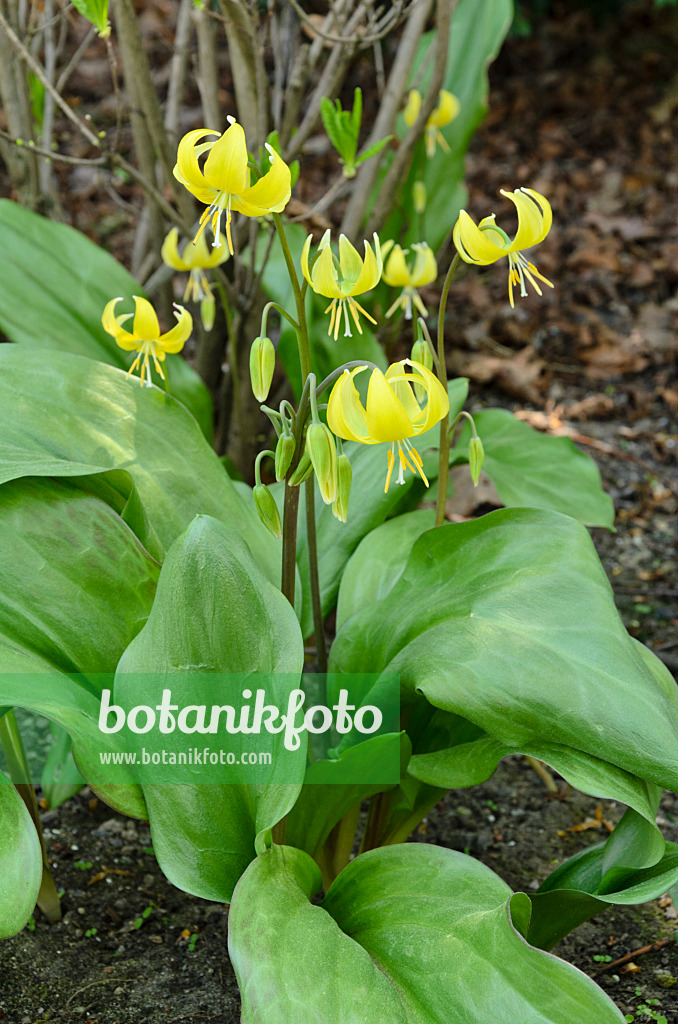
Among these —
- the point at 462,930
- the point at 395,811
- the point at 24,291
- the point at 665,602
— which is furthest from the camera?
Answer: the point at 665,602

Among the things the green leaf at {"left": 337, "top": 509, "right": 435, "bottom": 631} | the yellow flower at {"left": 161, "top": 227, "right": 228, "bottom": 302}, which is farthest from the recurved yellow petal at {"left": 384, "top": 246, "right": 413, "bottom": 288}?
the green leaf at {"left": 337, "top": 509, "right": 435, "bottom": 631}

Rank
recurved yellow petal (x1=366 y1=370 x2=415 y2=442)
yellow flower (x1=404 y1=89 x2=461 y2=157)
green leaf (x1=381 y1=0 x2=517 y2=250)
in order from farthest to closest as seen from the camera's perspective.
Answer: green leaf (x1=381 y1=0 x2=517 y2=250), yellow flower (x1=404 y1=89 x2=461 y2=157), recurved yellow petal (x1=366 y1=370 x2=415 y2=442)

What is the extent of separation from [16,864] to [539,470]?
1468 mm

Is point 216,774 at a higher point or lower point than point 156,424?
lower

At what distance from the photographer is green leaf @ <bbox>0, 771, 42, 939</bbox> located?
1111 mm

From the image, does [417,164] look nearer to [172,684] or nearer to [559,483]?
[559,483]

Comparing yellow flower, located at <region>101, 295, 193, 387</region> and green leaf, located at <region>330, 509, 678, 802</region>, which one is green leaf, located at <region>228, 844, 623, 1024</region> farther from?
yellow flower, located at <region>101, 295, 193, 387</region>

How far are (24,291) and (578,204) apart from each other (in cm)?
300

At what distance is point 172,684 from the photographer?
126 cm

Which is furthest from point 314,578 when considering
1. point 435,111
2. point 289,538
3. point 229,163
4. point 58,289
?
point 435,111

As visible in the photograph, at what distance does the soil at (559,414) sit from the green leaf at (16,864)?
40 centimetres

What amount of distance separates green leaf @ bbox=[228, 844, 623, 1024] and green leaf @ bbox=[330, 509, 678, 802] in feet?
0.71

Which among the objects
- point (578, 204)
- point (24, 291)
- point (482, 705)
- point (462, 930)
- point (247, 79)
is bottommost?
point (578, 204)

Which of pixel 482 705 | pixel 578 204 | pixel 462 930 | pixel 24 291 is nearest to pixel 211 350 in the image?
pixel 24 291
